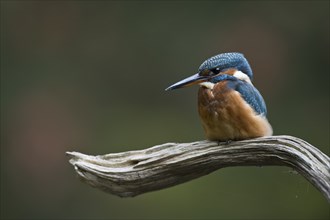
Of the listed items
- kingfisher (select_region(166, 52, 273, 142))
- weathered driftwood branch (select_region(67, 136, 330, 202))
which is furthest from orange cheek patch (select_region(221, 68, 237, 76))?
weathered driftwood branch (select_region(67, 136, 330, 202))

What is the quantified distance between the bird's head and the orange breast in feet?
0.13

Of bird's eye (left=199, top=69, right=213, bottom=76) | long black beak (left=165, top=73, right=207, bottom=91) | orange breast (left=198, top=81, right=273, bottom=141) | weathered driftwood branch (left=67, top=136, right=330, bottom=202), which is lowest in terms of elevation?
weathered driftwood branch (left=67, top=136, right=330, bottom=202)

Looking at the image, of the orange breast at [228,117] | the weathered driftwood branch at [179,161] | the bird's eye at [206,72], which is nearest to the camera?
the weathered driftwood branch at [179,161]

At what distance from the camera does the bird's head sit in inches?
133

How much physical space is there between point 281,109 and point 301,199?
866 millimetres

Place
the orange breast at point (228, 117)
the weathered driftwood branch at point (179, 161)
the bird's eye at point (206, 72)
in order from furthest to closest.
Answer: the bird's eye at point (206, 72) < the orange breast at point (228, 117) < the weathered driftwood branch at point (179, 161)

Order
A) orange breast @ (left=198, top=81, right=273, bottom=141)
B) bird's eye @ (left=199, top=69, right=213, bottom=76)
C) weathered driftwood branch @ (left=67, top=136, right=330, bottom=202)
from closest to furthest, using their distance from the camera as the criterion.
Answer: weathered driftwood branch @ (left=67, top=136, right=330, bottom=202) < orange breast @ (left=198, top=81, right=273, bottom=141) < bird's eye @ (left=199, top=69, right=213, bottom=76)

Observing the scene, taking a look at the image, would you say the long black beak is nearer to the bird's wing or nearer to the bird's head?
the bird's head

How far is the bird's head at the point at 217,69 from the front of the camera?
337 centimetres

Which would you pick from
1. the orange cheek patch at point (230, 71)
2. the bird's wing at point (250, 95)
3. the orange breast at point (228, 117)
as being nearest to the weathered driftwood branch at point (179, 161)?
the orange breast at point (228, 117)

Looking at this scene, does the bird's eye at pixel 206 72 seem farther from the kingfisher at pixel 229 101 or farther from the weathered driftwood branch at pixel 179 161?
the weathered driftwood branch at pixel 179 161

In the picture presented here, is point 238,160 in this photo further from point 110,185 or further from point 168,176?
point 110,185

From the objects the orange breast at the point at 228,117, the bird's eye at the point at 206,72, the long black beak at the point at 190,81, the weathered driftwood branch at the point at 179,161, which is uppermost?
A: the bird's eye at the point at 206,72

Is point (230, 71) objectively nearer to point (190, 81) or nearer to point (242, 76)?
point (242, 76)
